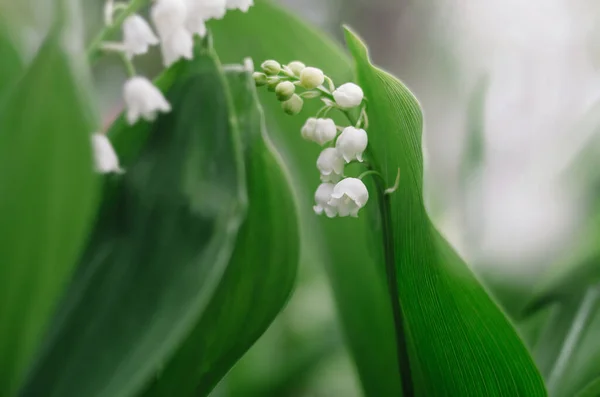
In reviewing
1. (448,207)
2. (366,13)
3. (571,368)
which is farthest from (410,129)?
(366,13)

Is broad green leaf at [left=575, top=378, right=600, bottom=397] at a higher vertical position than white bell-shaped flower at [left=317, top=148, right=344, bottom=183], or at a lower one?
lower

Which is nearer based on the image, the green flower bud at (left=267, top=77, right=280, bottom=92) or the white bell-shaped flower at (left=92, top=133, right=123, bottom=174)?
the white bell-shaped flower at (left=92, top=133, right=123, bottom=174)

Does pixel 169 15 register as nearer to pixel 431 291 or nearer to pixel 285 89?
pixel 285 89

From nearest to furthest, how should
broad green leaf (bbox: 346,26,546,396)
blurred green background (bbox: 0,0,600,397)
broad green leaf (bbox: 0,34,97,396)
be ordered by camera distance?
broad green leaf (bbox: 0,34,97,396)
broad green leaf (bbox: 346,26,546,396)
blurred green background (bbox: 0,0,600,397)

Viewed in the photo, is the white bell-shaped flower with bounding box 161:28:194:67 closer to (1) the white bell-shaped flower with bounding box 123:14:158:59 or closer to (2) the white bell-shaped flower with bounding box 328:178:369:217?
(1) the white bell-shaped flower with bounding box 123:14:158:59

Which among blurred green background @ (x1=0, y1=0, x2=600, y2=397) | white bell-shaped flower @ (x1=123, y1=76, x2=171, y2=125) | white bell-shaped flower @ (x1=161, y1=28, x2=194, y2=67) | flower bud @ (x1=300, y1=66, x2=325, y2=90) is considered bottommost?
blurred green background @ (x1=0, y1=0, x2=600, y2=397)

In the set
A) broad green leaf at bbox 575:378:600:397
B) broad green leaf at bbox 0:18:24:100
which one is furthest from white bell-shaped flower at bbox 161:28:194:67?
broad green leaf at bbox 575:378:600:397

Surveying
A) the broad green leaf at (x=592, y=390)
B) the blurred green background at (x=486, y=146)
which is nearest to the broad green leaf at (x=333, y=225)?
the blurred green background at (x=486, y=146)
